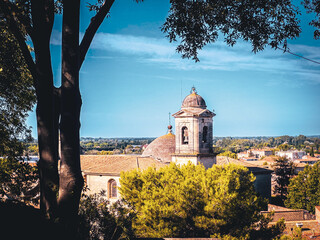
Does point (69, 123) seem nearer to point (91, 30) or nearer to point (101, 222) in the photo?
point (91, 30)

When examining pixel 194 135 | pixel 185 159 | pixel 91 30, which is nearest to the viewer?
pixel 91 30

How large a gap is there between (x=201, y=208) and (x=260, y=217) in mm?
3207

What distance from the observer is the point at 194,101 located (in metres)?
26.0

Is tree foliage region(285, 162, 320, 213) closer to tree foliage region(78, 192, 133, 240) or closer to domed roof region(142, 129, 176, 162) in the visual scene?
domed roof region(142, 129, 176, 162)

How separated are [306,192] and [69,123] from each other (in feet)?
101

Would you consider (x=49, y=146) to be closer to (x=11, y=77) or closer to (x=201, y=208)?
(x=11, y=77)

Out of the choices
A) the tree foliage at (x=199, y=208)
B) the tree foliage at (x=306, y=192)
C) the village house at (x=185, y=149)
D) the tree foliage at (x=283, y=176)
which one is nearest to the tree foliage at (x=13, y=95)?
the tree foliage at (x=199, y=208)

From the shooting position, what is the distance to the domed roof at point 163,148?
30219mm

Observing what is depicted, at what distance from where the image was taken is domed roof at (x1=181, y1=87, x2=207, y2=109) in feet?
85.3

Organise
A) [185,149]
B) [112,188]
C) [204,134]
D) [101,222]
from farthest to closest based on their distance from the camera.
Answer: [112,188] < [204,134] < [185,149] < [101,222]

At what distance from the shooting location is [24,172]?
7.37 metres

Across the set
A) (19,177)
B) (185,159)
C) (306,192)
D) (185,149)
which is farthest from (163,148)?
(19,177)

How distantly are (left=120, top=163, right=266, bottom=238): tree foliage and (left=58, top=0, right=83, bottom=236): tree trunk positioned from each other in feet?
34.5

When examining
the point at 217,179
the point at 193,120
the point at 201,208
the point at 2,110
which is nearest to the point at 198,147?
the point at 193,120
